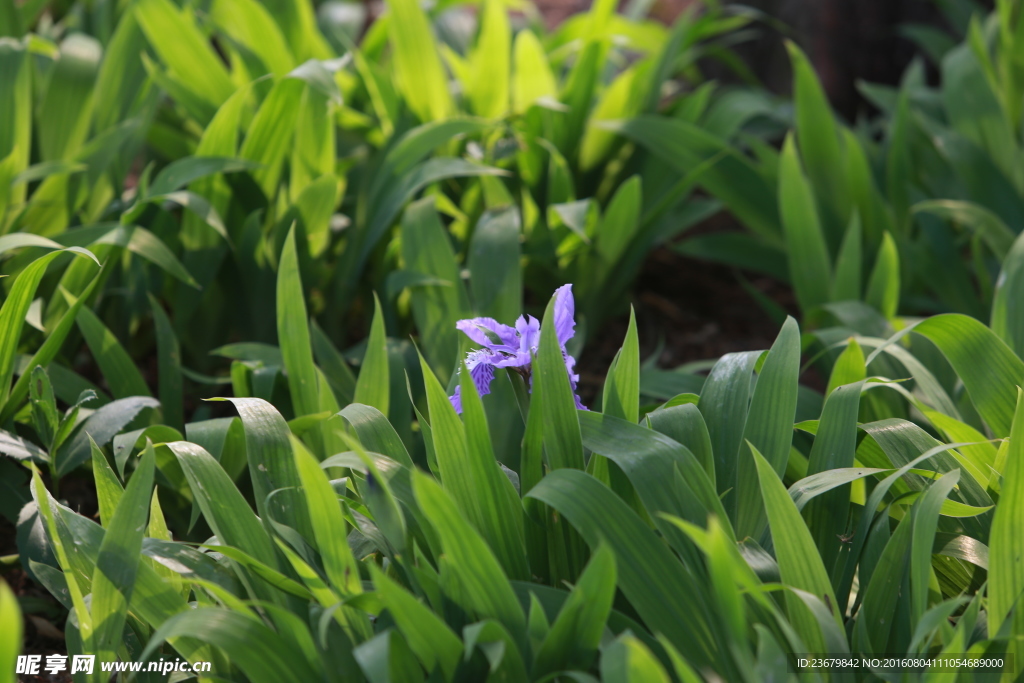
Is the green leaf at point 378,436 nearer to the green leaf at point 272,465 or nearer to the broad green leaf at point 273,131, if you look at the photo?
the green leaf at point 272,465

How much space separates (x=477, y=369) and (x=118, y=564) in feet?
1.38

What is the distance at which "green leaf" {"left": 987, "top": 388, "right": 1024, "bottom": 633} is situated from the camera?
75 centimetres

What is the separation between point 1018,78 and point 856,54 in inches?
29.2

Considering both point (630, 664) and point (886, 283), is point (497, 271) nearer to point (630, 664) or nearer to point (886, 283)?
point (886, 283)

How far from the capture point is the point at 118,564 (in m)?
0.79

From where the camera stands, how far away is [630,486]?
881mm

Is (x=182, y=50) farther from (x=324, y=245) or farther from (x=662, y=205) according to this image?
(x=662, y=205)

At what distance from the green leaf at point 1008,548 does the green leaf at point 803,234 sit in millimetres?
827

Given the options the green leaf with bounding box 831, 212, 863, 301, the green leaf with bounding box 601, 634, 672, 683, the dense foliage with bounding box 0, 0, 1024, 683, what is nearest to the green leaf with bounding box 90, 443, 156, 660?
the dense foliage with bounding box 0, 0, 1024, 683

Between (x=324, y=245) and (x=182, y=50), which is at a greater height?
(x=182, y=50)

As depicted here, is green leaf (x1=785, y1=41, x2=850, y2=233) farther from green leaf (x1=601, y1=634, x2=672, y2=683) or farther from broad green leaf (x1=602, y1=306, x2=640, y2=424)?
green leaf (x1=601, y1=634, x2=672, y2=683)

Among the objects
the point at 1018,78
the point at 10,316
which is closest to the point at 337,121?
the point at 10,316

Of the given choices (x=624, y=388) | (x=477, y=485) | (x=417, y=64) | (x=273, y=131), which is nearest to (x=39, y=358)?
(x=273, y=131)

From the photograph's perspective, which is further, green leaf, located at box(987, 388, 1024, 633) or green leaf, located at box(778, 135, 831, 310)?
green leaf, located at box(778, 135, 831, 310)
